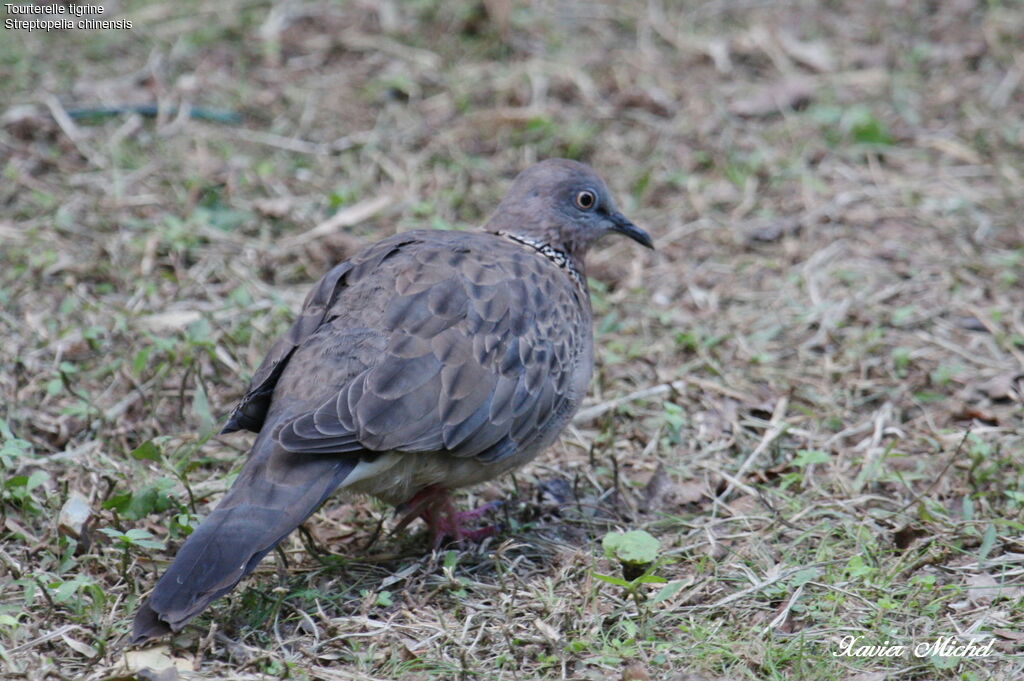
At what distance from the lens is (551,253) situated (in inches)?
209

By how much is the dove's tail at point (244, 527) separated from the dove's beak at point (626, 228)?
6.40 feet

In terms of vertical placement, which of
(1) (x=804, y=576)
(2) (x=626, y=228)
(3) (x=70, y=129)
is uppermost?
(2) (x=626, y=228)

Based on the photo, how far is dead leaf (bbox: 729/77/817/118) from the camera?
791cm

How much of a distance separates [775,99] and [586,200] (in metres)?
3.10

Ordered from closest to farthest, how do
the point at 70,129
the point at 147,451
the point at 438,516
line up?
1. the point at 438,516
2. the point at 147,451
3. the point at 70,129

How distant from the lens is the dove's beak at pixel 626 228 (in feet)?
18.1

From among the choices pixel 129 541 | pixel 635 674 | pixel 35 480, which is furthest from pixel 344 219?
pixel 635 674

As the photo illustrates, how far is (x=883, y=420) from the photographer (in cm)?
521

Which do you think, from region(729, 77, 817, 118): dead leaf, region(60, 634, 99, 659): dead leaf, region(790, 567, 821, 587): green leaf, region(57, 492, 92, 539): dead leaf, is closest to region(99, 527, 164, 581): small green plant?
A: region(57, 492, 92, 539): dead leaf

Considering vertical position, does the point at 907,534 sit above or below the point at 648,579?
below

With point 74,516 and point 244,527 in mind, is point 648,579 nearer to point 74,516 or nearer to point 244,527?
point 244,527

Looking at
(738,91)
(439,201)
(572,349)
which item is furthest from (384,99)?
(572,349)

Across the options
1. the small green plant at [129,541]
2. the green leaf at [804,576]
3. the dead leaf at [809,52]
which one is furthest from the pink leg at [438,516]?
the dead leaf at [809,52]

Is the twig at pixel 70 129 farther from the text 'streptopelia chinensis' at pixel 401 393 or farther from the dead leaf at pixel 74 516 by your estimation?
the dead leaf at pixel 74 516
